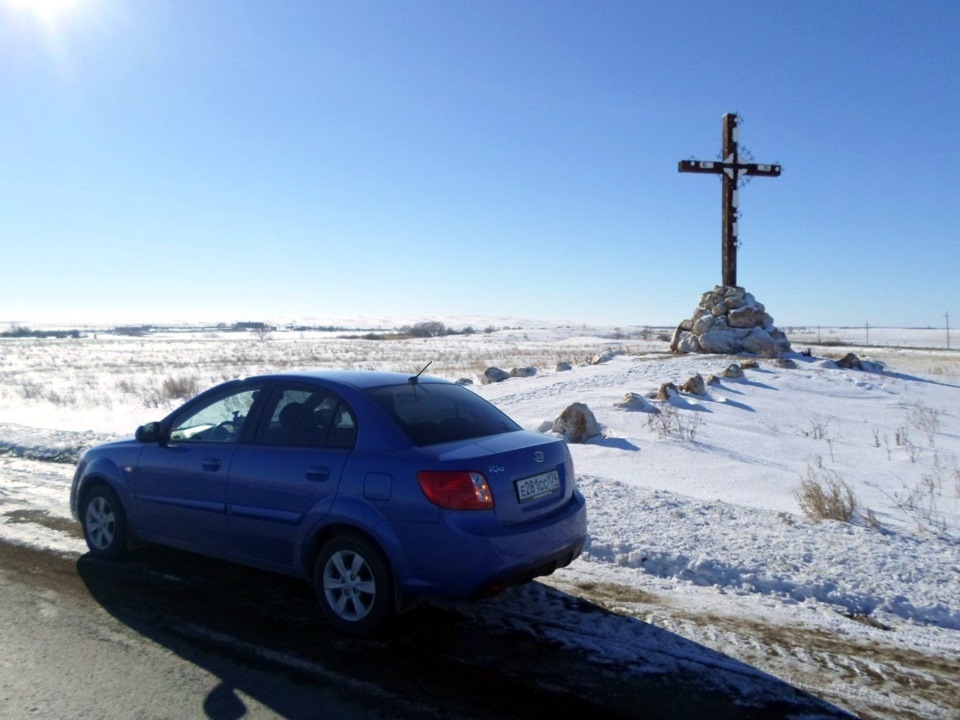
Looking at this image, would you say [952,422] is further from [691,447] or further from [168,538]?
[168,538]

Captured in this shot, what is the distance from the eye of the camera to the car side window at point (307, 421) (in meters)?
5.09

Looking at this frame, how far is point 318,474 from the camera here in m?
4.96

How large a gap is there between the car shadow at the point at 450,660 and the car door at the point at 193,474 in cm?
43

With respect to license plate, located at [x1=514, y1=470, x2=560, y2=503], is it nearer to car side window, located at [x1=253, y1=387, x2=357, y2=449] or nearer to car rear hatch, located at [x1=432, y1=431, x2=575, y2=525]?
car rear hatch, located at [x1=432, y1=431, x2=575, y2=525]

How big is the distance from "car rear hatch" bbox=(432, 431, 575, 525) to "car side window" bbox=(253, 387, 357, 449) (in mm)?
775

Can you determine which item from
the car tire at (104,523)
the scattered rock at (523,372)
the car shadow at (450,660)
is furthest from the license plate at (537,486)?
the scattered rock at (523,372)

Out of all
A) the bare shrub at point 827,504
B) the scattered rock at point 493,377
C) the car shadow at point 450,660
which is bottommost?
the car shadow at point 450,660

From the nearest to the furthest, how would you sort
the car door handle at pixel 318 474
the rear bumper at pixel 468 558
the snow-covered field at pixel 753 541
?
the rear bumper at pixel 468 558 → the snow-covered field at pixel 753 541 → the car door handle at pixel 318 474

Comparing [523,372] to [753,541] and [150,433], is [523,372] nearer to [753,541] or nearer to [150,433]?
[753,541]

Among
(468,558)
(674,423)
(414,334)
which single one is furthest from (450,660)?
(414,334)

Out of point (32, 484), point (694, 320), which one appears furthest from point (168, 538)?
point (694, 320)

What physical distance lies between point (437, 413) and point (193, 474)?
1.96 meters

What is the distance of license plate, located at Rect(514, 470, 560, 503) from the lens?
15.6 ft

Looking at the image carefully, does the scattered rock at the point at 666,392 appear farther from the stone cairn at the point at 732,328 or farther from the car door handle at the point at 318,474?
the car door handle at the point at 318,474
